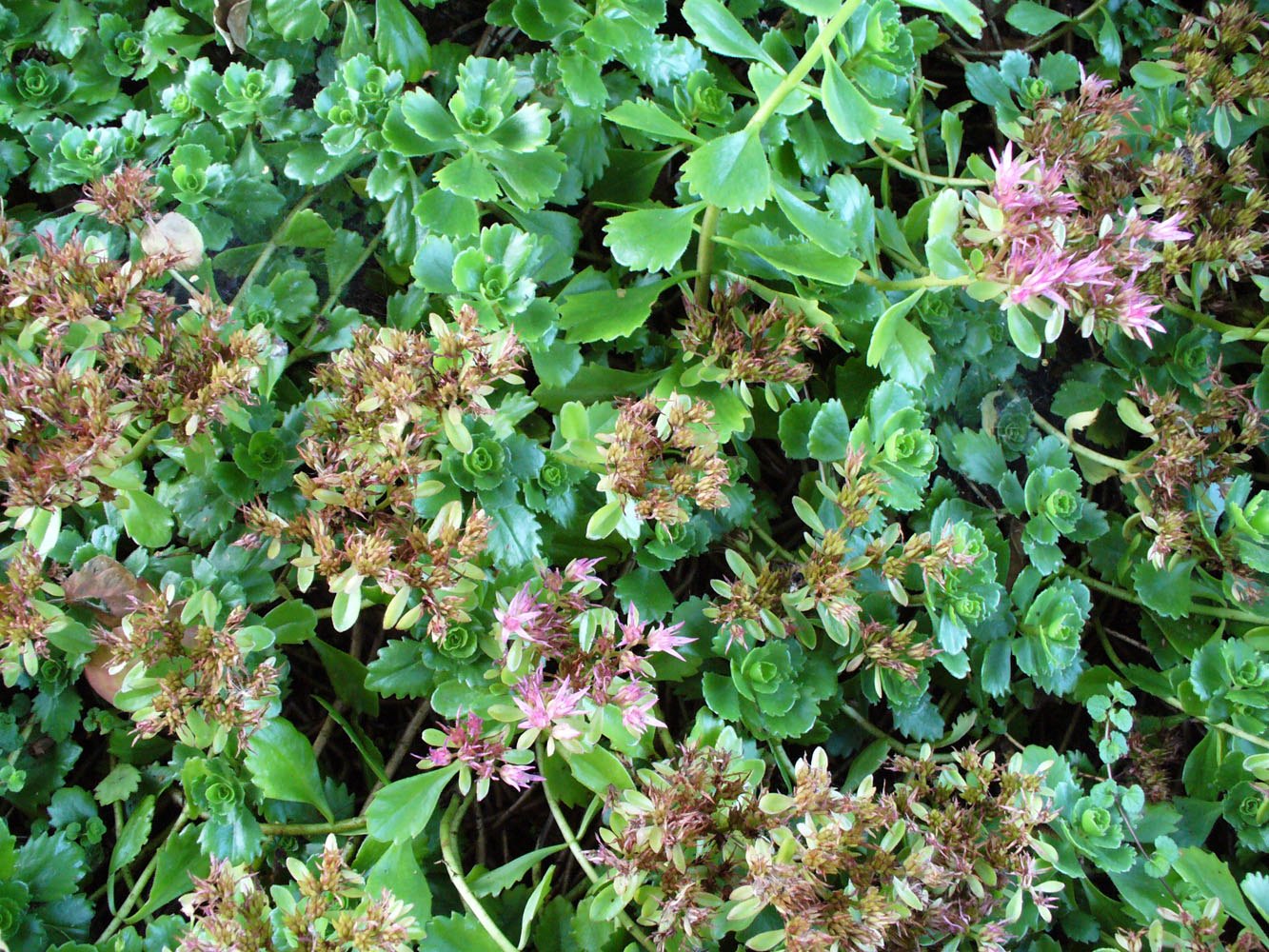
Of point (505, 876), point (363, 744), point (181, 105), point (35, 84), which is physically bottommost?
point (505, 876)

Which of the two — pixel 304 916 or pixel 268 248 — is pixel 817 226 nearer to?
pixel 268 248

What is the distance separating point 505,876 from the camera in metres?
1.43

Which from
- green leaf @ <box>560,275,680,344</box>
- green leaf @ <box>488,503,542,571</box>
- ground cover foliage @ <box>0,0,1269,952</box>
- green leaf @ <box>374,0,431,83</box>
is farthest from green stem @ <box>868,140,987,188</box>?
green leaf @ <box>488,503,542,571</box>

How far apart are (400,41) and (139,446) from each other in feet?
2.70

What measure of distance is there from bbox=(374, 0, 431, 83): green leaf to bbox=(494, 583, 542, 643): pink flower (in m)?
0.97

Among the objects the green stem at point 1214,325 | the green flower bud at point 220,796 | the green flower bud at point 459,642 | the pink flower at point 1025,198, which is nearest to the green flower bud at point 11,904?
the green flower bud at point 220,796

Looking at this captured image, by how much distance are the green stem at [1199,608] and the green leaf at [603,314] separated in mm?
920

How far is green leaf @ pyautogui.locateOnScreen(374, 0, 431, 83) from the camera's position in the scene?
1683mm

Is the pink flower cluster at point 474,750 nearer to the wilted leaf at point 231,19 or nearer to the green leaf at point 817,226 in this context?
the green leaf at point 817,226

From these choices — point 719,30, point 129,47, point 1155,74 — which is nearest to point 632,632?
point 719,30

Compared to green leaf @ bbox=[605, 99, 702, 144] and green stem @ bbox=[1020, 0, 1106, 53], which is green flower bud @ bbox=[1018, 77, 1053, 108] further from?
green leaf @ bbox=[605, 99, 702, 144]

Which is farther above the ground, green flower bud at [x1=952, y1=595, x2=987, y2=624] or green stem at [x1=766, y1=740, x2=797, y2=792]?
green flower bud at [x1=952, y1=595, x2=987, y2=624]

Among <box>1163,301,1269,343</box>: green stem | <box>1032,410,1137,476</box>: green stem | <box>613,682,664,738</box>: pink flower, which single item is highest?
<box>613,682,664,738</box>: pink flower

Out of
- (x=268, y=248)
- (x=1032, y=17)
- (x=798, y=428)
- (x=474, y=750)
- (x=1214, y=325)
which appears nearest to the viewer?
(x=474, y=750)
